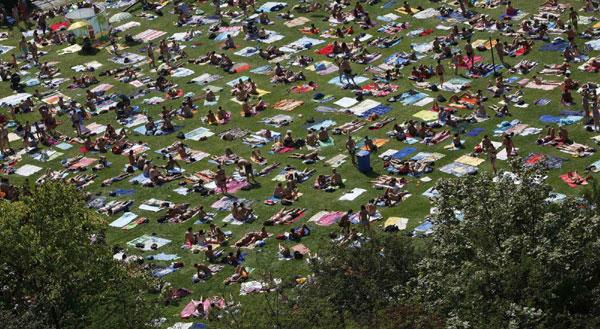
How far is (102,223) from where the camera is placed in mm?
38844

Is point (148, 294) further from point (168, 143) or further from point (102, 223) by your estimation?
point (168, 143)

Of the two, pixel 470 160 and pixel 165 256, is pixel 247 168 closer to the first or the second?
pixel 165 256

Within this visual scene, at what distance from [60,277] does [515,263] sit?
17.0 metres

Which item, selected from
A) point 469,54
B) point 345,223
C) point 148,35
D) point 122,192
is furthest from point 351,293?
point 148,35

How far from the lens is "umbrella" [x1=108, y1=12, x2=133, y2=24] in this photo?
77375mm

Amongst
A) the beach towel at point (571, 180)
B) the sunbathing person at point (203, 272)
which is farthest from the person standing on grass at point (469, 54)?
the sunbathing person at point (203, 272)

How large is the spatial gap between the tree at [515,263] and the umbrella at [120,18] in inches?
2026

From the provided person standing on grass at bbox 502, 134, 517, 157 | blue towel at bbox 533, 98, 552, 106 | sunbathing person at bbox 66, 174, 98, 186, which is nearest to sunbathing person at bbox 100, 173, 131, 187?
sunbathing person at bbox 66, 174, 98, 186

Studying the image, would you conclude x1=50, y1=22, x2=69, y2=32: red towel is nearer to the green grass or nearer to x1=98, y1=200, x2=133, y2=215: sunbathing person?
the green grass

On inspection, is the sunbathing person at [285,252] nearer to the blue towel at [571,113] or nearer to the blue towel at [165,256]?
the blue towel at [165,256]

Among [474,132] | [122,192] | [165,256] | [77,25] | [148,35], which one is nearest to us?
[165,256]

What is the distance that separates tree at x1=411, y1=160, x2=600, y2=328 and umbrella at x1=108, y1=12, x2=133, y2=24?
2026 inches

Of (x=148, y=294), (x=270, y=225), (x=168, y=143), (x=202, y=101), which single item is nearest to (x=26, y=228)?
(x=148, y=294)

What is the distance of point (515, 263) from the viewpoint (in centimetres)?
2898
